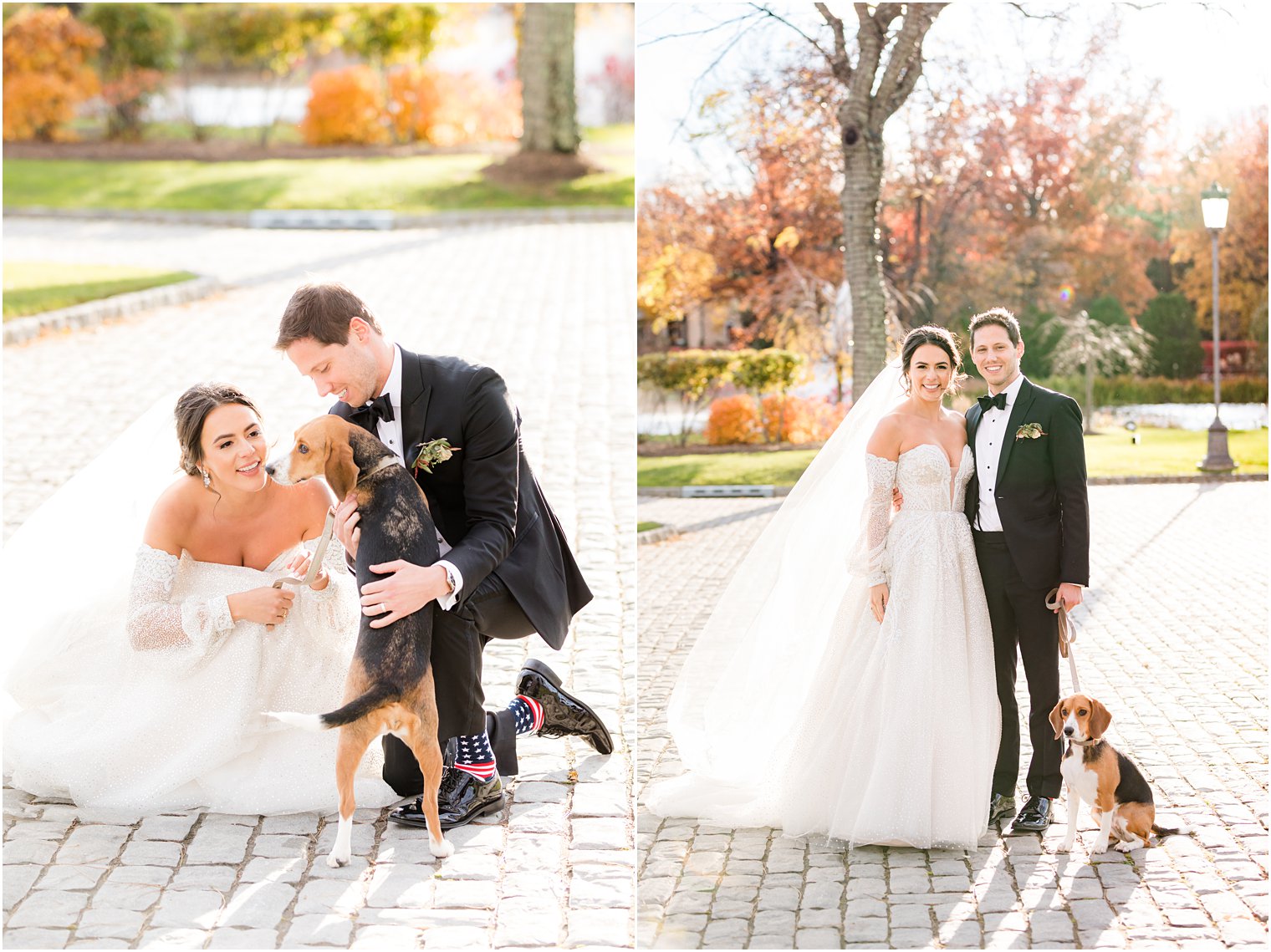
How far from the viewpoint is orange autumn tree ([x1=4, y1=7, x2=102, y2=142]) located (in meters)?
24.5

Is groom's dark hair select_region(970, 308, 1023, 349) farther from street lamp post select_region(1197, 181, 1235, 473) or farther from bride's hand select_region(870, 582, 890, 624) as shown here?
Result: street lamp post select_region(1197, 181, 1235, 473)

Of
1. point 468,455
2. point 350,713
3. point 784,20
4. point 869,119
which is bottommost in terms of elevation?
point 350,713

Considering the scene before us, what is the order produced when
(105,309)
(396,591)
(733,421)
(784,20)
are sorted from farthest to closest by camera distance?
(105,309), (733,421), (784,20), (396,591)

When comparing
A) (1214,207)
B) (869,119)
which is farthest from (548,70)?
(1214,207)

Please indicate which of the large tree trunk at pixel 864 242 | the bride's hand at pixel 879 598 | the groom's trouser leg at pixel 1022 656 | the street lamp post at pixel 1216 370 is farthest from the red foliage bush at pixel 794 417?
the bride's hand at pixel 879 598

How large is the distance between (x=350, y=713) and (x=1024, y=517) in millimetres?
2197

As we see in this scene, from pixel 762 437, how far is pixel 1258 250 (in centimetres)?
501

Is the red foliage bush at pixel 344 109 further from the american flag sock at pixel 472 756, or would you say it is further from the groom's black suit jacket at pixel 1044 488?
the groom's black suit jacket at pixel 1044 488

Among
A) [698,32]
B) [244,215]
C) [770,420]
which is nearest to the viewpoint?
[698,32]

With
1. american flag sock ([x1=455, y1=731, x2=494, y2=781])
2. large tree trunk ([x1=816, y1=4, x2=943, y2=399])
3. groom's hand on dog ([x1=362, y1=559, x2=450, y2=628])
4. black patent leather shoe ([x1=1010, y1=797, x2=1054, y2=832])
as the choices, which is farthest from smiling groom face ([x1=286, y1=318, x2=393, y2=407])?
large tree trunk ([x1=816, y1=4, x2=943, y2=399])

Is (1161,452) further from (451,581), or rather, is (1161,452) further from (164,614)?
(164,614)

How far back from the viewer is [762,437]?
13.7 m

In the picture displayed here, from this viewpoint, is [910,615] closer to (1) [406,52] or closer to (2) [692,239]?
(2) [692,239]

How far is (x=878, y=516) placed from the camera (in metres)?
4.27
